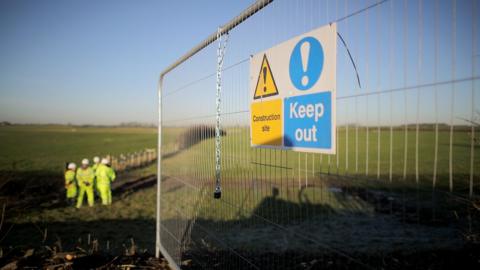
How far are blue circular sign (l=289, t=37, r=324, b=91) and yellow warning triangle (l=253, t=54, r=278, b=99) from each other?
0.66 feet

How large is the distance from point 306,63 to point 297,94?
6.7 inches

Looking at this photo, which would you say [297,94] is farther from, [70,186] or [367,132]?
[70,186]

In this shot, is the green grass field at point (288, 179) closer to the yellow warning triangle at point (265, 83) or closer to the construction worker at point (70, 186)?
the yellow warning triangle at point (265, 83)

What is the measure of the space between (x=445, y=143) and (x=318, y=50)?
0.77 metres

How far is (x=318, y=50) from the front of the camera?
184 cm

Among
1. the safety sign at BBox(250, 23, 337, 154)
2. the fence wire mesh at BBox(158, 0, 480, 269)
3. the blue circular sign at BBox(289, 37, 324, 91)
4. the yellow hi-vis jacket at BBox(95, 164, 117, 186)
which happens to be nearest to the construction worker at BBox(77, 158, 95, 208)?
the yellow hi-vis jacket at BBox(95, 164, 117, 186)

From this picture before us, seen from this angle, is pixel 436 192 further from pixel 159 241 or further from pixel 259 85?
pixel 159 241

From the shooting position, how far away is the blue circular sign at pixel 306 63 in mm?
1838

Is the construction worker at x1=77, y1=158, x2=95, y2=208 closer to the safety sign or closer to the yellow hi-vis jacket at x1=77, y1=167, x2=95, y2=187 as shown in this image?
the yellow hi-vis jacket at x1=77, y1=167, x2=95, y2=187

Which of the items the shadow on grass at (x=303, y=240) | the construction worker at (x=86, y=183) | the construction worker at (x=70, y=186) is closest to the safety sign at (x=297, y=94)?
the shadow on grass at (x=303, y=240)

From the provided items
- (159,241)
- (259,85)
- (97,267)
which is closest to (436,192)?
(259,85)

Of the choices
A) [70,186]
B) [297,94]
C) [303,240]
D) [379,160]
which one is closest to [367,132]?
[379,160]

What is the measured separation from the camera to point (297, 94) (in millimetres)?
1972

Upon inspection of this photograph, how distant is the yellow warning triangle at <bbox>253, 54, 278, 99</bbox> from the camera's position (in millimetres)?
2225
